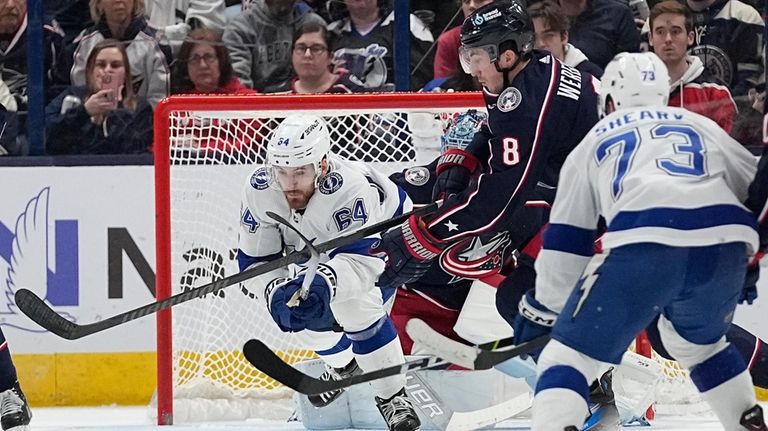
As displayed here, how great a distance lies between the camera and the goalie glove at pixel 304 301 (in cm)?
395

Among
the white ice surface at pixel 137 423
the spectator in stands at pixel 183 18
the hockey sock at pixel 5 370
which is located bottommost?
the white ice surface at pixel 137 423

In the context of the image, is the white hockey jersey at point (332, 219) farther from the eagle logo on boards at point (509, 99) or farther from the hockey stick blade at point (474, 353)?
the hockey stick blade at point (474, 353)

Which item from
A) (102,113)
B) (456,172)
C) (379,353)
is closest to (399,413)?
(379,353)

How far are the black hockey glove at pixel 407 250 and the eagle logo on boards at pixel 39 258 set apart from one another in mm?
1596

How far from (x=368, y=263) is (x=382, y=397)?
0.39m

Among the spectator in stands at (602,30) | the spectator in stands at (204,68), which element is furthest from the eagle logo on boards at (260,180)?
the spectator in stands at (602,30)

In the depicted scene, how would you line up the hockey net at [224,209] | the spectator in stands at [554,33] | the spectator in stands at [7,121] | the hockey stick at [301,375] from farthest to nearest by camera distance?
the spectator in stands at [7,121] < the spectator in stands at [554,33] < the hockey net at [224,209] < the hockey stick at [301,375]

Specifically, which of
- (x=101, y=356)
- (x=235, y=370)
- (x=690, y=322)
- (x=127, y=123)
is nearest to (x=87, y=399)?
(x=101, y=356)

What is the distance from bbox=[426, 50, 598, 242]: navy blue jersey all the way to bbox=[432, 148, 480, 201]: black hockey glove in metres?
0.19

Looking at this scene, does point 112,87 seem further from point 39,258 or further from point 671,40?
point 671,40

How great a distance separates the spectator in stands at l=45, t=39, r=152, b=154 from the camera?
5285 millimetres

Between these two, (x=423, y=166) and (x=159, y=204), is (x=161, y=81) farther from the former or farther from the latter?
(x=423, y=166)

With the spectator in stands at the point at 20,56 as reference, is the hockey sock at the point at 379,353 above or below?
below

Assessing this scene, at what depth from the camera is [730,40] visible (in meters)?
5.16
